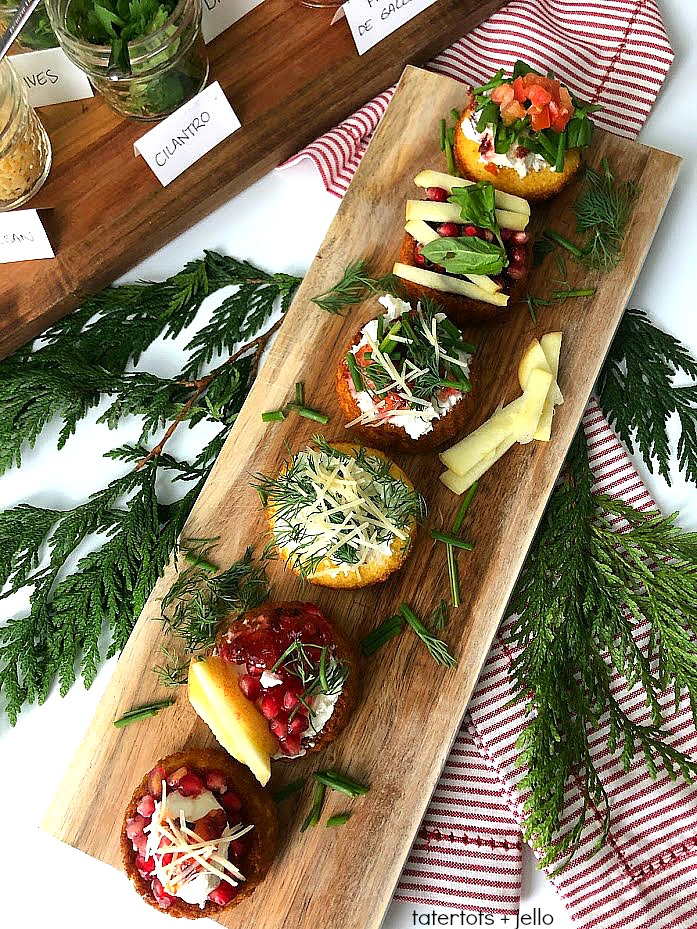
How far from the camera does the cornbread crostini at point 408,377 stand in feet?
6.89

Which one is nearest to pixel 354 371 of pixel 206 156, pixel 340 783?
pixel 206 156

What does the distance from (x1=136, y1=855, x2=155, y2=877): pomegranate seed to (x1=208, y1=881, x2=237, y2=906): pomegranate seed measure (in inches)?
5.6

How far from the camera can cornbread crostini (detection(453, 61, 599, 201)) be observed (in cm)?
215

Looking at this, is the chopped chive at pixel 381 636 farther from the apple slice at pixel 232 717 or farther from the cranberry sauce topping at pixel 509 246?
the cranberry sauce topping at pixel 509 246

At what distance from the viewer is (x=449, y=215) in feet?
7.31

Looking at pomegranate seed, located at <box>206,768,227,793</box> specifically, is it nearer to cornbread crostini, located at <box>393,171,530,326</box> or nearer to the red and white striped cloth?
the red and white striped cloth

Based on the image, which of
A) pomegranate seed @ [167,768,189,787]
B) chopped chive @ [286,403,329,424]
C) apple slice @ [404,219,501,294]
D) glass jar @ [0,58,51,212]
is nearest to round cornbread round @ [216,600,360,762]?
pomegranate seed @ [167,768,189,787]

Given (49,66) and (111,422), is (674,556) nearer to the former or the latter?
(111,422)

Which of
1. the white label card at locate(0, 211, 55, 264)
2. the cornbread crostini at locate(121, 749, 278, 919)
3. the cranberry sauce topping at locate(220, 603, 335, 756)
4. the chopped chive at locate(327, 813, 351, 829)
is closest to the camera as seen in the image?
the cornbread crostini at locate(121, 749, 278, 919)

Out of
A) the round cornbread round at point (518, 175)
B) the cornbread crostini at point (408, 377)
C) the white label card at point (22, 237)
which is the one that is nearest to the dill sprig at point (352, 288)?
the cornbread crostini at point (408, 377)

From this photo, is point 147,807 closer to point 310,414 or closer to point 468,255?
point 310,414

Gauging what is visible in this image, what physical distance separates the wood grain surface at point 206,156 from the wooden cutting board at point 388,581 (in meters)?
0.21

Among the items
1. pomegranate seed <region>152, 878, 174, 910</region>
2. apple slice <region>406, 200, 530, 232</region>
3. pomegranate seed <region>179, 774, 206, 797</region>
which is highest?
apple slice <region>406, 200, 530, 232</region>

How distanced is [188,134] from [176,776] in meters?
1.68
